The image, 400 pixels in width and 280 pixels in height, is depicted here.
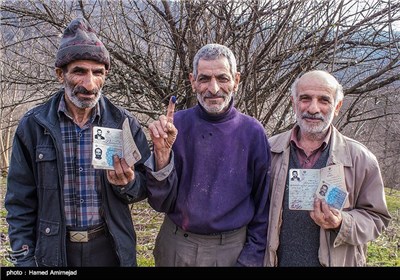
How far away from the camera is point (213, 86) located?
9.28ft

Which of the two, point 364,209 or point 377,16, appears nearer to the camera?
point 364,209

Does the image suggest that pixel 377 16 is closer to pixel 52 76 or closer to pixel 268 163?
pixel 268 163

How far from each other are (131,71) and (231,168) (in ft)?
12.0

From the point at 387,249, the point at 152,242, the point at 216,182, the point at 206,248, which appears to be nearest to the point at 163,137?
the point at 216,182

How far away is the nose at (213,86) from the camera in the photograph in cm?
282

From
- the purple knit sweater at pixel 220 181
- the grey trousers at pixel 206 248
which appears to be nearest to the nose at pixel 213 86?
the purple knit sweater at pixel 220 181

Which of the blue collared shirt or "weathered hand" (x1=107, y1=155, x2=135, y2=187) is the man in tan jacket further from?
the blue collared shirt

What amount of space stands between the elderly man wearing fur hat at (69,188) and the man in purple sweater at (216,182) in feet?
0.96

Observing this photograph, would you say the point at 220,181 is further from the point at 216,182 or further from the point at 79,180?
the point at 79,180

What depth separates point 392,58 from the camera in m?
5.29

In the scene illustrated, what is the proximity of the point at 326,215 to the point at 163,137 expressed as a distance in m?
1.06

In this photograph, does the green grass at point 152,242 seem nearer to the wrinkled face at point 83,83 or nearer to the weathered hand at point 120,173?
the weathered hand at point 120,173
